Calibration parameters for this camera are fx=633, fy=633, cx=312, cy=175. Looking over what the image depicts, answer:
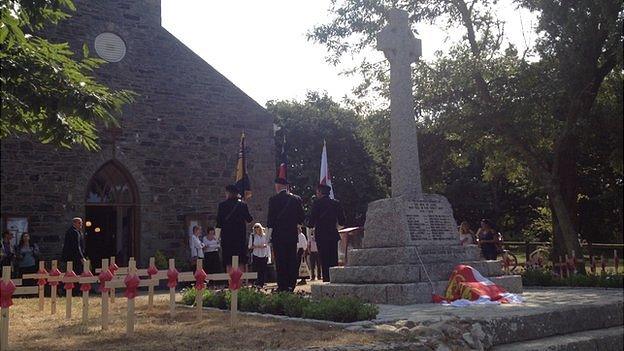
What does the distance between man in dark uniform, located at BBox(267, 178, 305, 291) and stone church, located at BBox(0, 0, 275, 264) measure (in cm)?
934

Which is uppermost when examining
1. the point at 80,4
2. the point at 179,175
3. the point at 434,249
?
the point at 80,4

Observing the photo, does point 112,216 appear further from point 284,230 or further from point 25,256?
point 284,230

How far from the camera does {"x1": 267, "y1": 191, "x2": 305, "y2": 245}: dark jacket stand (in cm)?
1039

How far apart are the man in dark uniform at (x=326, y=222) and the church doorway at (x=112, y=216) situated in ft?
29.5

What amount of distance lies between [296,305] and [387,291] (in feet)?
5.33

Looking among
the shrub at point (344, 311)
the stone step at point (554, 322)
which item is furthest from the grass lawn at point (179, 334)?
the stone step at point (554, 322)

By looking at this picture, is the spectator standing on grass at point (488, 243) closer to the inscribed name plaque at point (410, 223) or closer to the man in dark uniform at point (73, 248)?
the inscribed name plaque at point (410, 223)

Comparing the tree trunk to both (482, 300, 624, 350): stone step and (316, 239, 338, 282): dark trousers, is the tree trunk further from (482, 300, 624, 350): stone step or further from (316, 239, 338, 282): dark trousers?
(482, 300, 624, 350): stone step

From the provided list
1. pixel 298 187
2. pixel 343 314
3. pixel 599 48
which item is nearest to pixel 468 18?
pixel 599 48

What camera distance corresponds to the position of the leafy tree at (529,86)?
1557 centimetres

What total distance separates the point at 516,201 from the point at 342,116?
12.7 m

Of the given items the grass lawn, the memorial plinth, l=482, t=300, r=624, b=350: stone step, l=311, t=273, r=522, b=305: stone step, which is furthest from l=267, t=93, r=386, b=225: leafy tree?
the grass lawn

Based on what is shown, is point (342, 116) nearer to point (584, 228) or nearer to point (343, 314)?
point (584, 228)

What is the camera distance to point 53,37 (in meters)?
18.2
